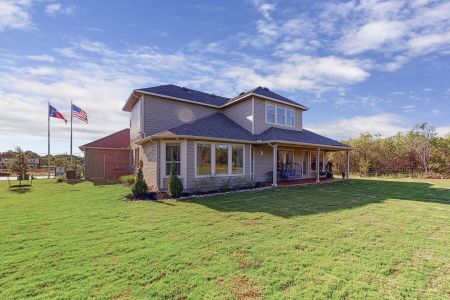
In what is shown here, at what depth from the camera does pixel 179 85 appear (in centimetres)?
1745

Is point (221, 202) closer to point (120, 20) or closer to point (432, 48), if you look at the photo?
point (120, 20)

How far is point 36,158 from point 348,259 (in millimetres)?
41011

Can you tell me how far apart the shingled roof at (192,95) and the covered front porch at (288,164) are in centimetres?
344

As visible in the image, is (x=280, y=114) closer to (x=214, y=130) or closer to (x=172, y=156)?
(x=214, y=130)

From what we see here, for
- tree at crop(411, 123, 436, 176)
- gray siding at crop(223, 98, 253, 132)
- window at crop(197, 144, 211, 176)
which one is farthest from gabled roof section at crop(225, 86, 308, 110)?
tree at crop(411, 123, 436, 176)

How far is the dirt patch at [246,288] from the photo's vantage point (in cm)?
297

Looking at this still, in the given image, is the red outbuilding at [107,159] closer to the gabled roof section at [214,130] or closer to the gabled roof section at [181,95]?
the gabled roof section at [181,95]

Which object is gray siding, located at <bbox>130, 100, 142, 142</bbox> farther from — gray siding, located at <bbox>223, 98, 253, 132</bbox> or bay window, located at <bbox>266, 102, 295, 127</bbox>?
bay window, located at <bbox>266, 102, 295, 127</bbox>

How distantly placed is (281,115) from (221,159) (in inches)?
265

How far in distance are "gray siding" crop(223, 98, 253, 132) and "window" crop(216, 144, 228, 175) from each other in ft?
10.5

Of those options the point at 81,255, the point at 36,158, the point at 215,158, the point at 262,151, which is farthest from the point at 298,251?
the point at 36,158

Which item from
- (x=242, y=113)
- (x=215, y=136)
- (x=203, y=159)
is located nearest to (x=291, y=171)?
(x=242, y=113)

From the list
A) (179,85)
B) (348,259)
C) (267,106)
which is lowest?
(348,259)

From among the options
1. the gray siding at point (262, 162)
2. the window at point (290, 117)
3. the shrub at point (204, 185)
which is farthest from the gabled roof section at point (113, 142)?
the window at point (290, 117)
